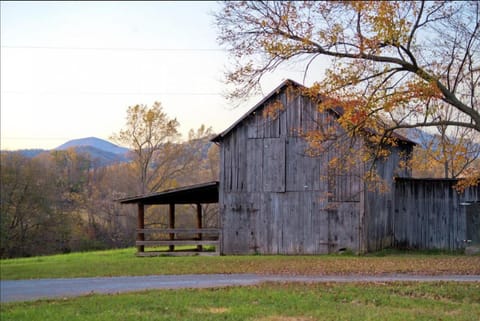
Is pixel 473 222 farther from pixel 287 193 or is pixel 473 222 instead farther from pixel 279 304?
pixel 279 304

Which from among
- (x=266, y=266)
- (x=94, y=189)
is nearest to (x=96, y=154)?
(x=94, y=189)

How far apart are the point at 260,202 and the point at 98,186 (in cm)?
4195

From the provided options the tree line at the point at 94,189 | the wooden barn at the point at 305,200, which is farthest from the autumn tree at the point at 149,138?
the wooden barn at the point at 305,200

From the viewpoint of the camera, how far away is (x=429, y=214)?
1162 inches

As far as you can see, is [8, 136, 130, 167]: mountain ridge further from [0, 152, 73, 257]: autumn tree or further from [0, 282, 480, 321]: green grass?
[0, 282, 480, 321]: green grass

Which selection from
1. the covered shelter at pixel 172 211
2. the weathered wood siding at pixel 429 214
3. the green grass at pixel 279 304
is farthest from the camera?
the weathered wood siding at pixel 429 214

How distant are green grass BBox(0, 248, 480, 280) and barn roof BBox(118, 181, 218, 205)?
3670mm

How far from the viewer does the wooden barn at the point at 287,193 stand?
1072 inches

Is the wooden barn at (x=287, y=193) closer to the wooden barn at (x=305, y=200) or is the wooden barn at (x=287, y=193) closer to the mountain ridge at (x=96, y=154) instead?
the wooden barn at (x=305, y=200)

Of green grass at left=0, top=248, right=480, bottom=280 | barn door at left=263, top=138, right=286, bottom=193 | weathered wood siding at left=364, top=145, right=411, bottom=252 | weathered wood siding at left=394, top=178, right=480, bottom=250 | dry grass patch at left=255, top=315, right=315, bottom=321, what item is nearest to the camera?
→ dry grass patch at left=255, top=315, right=315, bottom=321

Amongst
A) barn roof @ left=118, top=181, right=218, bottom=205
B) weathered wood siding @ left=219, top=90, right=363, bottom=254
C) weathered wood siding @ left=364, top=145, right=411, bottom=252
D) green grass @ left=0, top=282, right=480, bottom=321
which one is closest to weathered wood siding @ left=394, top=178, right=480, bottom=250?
weathered wood siding @ left=364, top=145, right=411, bottom=252

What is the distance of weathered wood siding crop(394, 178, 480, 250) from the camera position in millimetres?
29250

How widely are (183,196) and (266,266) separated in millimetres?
10116

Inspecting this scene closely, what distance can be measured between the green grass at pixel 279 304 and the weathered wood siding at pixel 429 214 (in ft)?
43.3
